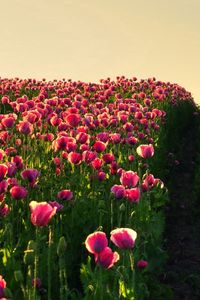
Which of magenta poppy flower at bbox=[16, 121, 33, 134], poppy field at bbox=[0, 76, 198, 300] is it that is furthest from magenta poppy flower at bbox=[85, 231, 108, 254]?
magenta poppy flower at bbox=[16, 121, 33, 134]

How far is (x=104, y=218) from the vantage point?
6.10 meters

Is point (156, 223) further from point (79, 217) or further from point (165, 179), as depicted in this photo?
point (165, 179)

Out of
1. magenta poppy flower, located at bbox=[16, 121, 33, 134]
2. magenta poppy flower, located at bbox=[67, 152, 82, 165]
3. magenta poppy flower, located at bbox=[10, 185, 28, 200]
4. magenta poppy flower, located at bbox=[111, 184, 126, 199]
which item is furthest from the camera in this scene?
magenta poppy flower, located at bbox=[16, 121, 33, 134]

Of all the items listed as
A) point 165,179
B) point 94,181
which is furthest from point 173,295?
point 165,179

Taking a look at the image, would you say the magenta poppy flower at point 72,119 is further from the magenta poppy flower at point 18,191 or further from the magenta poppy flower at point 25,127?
the magenta poppy flower at point 18,191

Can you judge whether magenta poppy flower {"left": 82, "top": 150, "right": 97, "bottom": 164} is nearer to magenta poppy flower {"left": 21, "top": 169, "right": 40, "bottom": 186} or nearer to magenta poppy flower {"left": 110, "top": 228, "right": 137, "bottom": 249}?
magenta poppy flower {"left": 21, "top": 169, "right": 40, "bottom": 186}

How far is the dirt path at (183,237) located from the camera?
701 cm

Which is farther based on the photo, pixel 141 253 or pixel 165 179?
pixel 165 179

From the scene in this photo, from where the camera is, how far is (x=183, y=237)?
869 centimetres

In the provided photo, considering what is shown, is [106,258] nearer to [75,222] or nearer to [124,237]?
[124,237]

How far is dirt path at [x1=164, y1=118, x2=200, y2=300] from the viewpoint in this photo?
7.01 m

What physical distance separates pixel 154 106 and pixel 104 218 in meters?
8.92

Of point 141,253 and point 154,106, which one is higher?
point 154,106

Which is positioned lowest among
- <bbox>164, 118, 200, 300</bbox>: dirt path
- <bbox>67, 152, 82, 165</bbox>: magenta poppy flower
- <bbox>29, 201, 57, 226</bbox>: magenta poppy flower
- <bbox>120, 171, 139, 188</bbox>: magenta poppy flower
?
<bbox>164, 118, 200, 300</bbox>: dirt path
